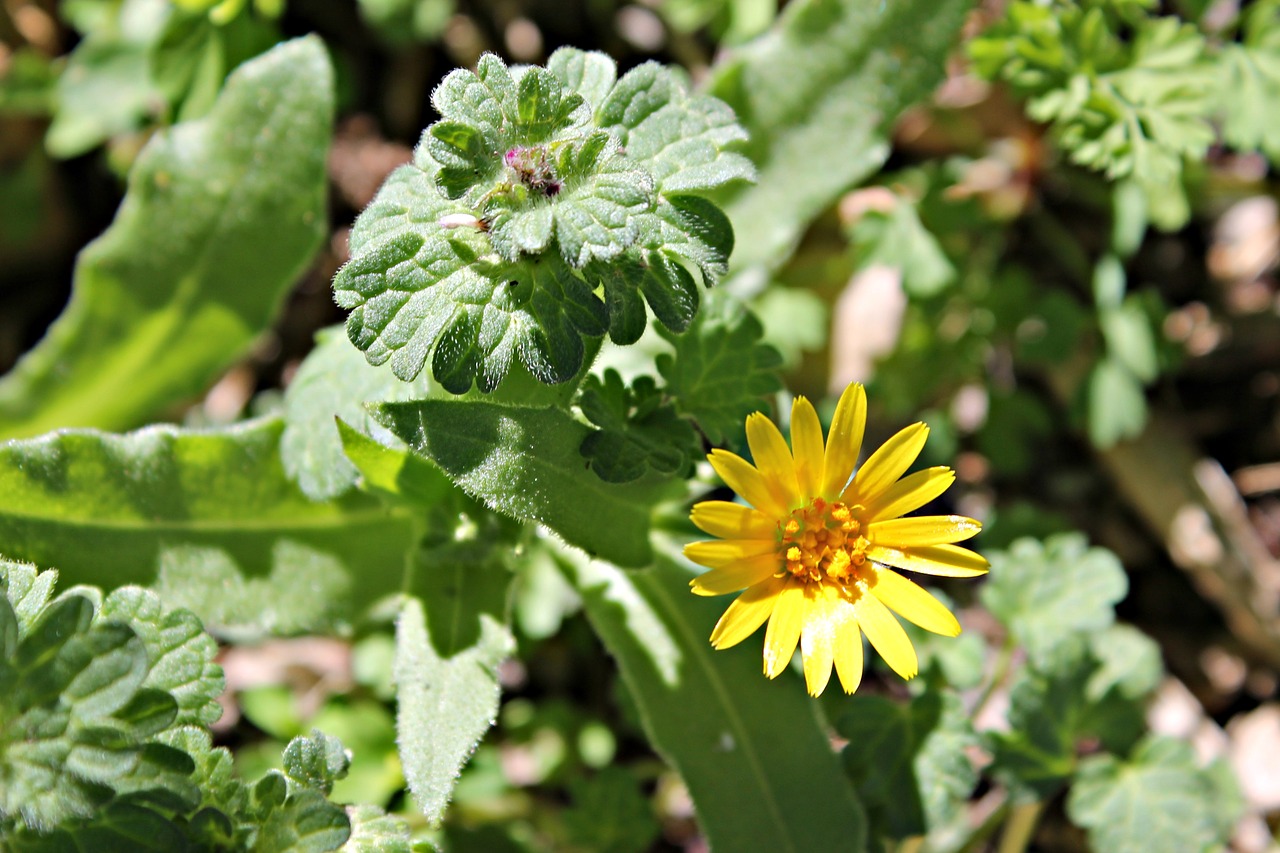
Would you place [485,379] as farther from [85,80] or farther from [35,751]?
[85,80]

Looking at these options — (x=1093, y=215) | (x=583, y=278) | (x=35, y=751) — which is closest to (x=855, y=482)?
(x=583, y=278)

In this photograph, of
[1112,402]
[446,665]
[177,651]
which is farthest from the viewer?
[1112,402]

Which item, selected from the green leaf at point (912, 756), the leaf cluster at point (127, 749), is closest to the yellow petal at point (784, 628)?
the green leaf at point (912, 756)

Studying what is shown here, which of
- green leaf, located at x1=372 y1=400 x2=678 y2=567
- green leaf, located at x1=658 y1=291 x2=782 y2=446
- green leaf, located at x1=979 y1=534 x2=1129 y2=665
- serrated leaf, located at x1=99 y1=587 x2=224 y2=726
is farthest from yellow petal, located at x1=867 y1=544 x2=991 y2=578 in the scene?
serrated leaf, located at x1=99 y1=587 x2=224 y2=726

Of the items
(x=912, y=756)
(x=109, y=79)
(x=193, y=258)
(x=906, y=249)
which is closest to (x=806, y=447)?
(x=912, y=756)

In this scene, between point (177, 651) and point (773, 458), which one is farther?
point (773, 458)

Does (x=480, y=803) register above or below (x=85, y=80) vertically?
below

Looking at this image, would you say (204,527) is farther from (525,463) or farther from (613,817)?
(613,817)
